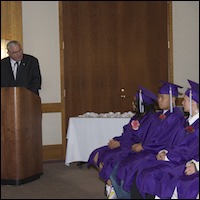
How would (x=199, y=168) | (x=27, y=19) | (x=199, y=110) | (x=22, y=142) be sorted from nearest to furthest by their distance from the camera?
1. (x=199, y=168)
2. (x=199, y=110)
3. (x=22, y=142)
4. (x=27, y=19)

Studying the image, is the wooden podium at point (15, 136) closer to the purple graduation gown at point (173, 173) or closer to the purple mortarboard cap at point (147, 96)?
the purple mortarboard cap at point (147, 96)

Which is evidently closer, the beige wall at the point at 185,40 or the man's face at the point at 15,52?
the man's face at the point at 15,52

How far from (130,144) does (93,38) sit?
3.15m

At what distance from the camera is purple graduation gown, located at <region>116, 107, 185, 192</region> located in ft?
13.0

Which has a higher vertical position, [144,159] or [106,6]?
[106,6]

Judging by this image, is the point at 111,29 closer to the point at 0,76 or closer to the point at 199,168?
the point at 0,76

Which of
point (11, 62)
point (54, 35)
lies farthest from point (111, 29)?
point (11, 62)

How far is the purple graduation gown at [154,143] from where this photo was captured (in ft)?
13.0

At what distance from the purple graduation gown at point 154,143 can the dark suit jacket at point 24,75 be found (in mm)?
1950

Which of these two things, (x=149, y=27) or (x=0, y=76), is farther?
(x=149, y=27)

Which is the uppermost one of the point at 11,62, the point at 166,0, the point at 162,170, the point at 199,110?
the point at 166,0

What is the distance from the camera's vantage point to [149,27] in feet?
25.5

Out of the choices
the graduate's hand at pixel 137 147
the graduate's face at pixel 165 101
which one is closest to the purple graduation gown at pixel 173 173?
the graduate's hand at pixel 137 147

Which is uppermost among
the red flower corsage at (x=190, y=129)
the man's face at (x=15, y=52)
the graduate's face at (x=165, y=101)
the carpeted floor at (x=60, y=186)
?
the man's face at (x=15, y=52)
